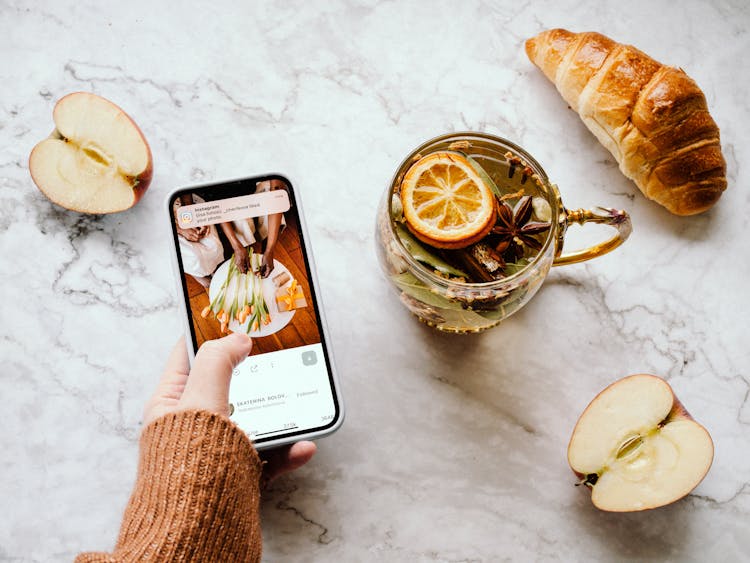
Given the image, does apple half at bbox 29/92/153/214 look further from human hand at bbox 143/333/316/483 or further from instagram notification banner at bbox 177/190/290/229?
human hand at bbox 143/333/316/483

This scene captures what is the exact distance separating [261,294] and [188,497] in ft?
0.77

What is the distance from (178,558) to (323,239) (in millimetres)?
405

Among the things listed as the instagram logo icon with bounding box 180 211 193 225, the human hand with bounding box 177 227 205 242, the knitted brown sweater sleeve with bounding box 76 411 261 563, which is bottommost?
the knitted brown sweater sleeve with bounding box 76 411 261 563

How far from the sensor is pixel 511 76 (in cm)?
88

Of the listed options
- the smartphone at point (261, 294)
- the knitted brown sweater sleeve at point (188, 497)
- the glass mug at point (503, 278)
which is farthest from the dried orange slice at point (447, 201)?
the knitted brown sweater sleeve at point (188, 497)

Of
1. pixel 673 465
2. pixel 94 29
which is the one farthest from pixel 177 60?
pixel 673 465

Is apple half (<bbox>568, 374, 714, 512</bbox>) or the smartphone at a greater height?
the smartphone

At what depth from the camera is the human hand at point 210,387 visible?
667mm

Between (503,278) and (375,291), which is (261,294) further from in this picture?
A: (503,278)

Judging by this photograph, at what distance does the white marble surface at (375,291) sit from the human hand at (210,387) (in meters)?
0.05

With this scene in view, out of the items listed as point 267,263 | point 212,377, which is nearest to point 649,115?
point 267,263

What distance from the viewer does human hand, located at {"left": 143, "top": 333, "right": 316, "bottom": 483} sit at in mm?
667

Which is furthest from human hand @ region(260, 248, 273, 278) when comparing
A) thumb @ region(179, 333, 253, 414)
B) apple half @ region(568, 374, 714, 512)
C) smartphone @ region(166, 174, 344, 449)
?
apple half @ region(568, 374, 714, 512)

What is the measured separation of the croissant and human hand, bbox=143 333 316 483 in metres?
0.52
